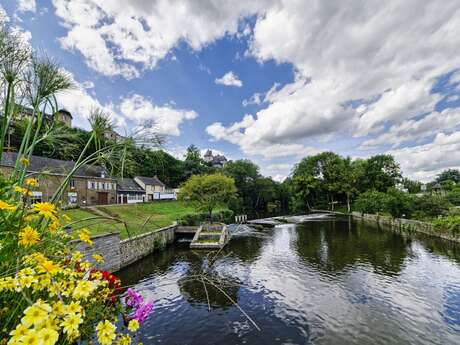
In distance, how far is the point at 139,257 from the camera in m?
14.2

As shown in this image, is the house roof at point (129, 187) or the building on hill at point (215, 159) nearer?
the house roof at point (129, 187)

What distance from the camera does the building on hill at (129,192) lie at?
3869cm

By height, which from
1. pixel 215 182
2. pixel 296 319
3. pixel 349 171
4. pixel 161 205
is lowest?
pixel 296 319

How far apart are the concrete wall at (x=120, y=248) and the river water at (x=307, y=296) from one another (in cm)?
63

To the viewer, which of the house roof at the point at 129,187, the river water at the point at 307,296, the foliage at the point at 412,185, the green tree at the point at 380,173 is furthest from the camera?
the foliage at the point at 412,185

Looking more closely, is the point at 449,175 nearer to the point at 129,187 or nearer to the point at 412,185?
the point at 412,185

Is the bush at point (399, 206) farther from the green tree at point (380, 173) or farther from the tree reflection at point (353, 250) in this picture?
the green tree at point (380, 173)

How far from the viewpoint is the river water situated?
6.70 m

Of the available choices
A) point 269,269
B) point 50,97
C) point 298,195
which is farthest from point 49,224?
point 298,195

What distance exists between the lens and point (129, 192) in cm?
4062

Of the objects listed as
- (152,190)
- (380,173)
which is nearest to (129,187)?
(152,190)

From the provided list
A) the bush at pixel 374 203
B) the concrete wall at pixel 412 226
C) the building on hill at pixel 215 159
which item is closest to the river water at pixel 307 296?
the concrete wall at pixel 412 226

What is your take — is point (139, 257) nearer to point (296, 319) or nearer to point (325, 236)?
point (296, 319)

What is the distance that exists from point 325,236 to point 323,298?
14.2m
